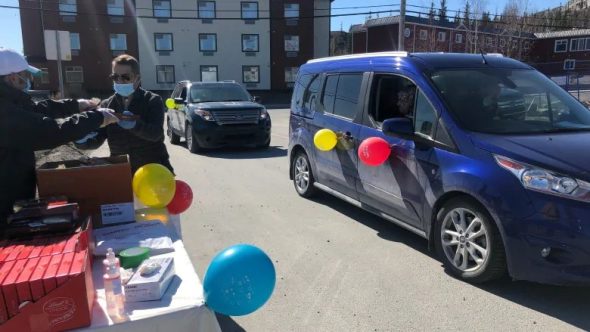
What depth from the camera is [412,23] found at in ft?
156

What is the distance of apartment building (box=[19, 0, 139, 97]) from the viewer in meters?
41.3

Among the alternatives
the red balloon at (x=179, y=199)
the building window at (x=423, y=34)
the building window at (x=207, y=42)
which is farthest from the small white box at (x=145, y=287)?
the building window at (x=423, y=34)

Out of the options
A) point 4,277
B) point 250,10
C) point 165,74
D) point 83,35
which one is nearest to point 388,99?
point 4,277

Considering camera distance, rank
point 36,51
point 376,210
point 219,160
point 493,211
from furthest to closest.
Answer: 1. point 36,51
2. point 219,160
3. point 376,210
4. point 493,211

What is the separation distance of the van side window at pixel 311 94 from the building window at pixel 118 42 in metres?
40.5

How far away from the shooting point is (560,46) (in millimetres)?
55844

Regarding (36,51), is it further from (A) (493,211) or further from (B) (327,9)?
(A) (493,211)

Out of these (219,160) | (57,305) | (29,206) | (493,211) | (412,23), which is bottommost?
(219,160)

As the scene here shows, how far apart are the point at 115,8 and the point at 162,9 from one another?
159 inches

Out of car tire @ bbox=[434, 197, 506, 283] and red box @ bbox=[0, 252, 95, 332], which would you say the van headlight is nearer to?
car tire @ bbox=[434, 197, 506, 283]

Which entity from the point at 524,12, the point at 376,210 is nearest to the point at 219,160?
the point at 376,210

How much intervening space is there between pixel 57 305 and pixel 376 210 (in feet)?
13.0

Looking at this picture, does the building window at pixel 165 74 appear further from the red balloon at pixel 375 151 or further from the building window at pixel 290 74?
the red balloon at pixel 375 151

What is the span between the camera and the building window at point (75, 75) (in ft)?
139
